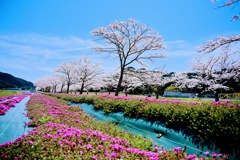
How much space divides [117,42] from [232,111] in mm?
16266

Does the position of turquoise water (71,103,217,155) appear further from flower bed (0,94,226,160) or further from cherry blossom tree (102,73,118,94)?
cherry blossom tree (102,73,118,94)

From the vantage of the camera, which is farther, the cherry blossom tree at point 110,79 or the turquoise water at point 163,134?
the cherry blossom tree at point 110,79

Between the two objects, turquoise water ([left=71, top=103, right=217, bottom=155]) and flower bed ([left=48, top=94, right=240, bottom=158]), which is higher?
flower bed ([left=48, top=94, right=240, bottom=158])

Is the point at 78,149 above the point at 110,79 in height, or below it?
below

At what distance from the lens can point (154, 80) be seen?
150 feet

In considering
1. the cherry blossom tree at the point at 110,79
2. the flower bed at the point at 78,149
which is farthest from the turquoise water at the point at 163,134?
the cherry blossom tree at the point at 110,79

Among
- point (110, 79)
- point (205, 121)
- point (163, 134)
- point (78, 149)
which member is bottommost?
point (78, 149)

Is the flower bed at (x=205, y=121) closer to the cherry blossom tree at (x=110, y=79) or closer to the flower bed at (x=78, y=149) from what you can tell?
the flower bed at (x=78, y=149)

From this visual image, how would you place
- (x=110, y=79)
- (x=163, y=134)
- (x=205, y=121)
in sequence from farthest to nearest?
(x=110, y=79)
(x=163, y=134)
(x=205, y=121)

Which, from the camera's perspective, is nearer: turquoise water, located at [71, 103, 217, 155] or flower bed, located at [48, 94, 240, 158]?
flower bed, located at [48, 94, 240, 158]

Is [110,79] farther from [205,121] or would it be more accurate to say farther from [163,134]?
[205,121]

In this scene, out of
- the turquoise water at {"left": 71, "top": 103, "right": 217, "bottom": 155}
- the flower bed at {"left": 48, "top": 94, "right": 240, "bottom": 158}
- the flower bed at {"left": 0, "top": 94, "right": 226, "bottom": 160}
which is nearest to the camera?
the flower bed at {"left": 0, "top": 94, "right": 226, "bottom": 160}

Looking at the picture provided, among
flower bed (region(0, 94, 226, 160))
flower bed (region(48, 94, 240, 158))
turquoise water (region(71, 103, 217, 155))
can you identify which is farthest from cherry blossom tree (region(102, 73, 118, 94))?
flower bed (region(0, 94, 226, 160))

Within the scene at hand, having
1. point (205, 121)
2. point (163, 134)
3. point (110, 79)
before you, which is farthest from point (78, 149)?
point (110, 79)
